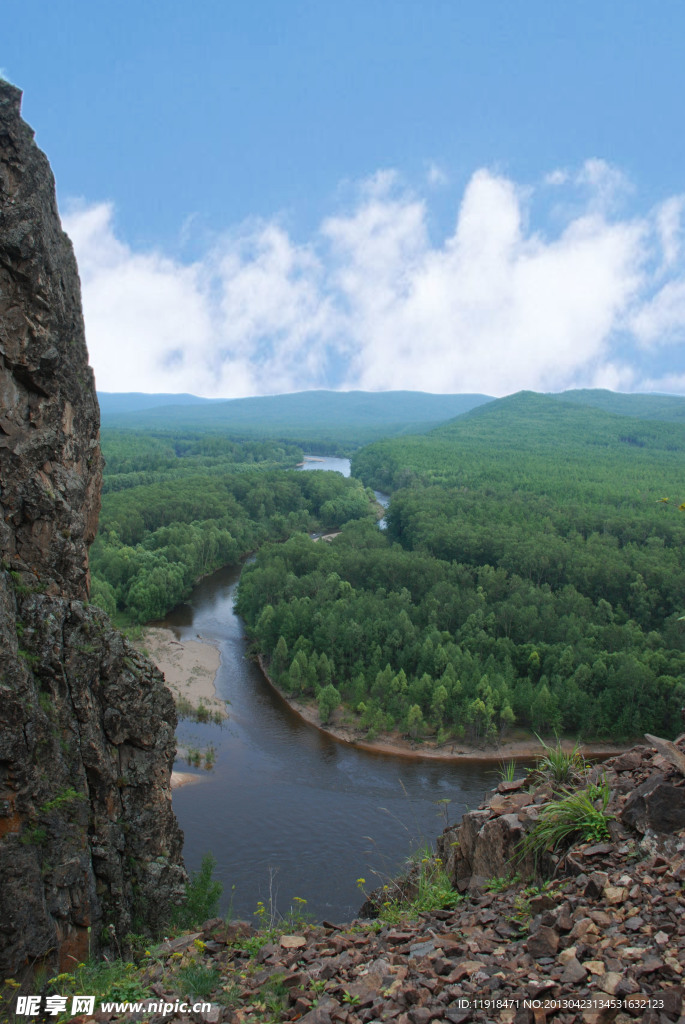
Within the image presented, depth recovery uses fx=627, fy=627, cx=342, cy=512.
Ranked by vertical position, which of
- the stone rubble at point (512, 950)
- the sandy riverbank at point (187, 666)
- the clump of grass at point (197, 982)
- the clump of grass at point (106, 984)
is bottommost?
→ the sandy riverbank at point (187, 666)

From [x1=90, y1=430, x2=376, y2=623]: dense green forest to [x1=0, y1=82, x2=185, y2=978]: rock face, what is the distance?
2455 cm

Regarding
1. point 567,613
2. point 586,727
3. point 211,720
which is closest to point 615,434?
point 567,613

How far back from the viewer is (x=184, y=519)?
78688mm

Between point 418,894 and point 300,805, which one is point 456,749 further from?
point 418,894

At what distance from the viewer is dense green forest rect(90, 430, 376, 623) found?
55969 mm

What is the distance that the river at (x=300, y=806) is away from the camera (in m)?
23.4

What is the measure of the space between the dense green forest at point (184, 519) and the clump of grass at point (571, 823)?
32.5 metres

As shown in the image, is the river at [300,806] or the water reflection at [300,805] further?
the water reflection at [300,805]

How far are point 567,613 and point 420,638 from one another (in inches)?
447

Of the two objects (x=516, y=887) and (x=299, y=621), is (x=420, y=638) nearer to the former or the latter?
(x=299, y=621)

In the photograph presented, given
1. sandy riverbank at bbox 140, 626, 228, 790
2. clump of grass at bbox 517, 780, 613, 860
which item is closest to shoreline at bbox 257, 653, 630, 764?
sandy riverbank at bbox 140, 626, 228, 790

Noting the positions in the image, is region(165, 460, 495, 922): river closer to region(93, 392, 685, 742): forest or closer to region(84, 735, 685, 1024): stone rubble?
region(93, 392, 685, 742): forest

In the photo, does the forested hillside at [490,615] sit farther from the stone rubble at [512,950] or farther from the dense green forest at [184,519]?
the stone rubble at [512,950]

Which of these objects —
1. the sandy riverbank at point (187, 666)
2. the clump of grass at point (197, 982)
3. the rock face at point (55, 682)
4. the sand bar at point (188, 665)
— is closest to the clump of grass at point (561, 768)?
the clump of grass at point (197, 982)
